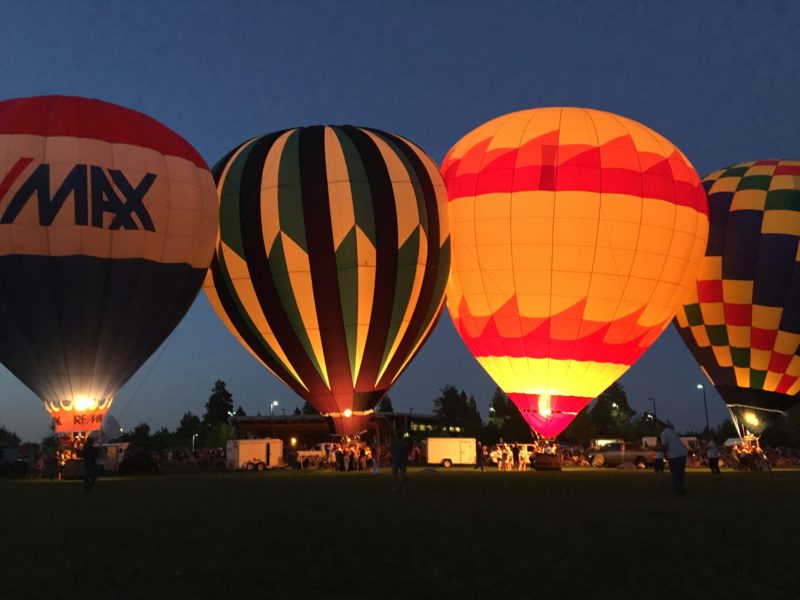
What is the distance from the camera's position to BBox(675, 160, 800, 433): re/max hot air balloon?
30.3 meters

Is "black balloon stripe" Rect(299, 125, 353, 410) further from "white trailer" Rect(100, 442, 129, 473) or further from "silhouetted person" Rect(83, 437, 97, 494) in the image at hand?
"white trailer" Rect(100, 442, 129, 473)

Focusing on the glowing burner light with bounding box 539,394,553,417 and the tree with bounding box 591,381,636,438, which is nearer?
the glowing burner light with bounding box 539,394,553,417

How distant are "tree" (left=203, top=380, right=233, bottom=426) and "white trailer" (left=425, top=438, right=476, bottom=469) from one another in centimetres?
9188

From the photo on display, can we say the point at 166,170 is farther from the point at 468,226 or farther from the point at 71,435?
the point at 468,226

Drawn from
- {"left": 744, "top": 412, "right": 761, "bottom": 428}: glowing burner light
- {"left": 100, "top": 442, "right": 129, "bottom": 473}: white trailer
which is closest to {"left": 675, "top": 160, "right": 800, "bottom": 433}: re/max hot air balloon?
{"left": 744, "top": 412, "right": 761, "bottom": 428}: glowing burner light

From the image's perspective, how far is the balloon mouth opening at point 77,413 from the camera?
2289 centimetres

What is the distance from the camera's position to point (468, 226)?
27984 millimetres

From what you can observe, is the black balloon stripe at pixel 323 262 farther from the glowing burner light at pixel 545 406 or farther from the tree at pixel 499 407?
the tree at pixel 499 407

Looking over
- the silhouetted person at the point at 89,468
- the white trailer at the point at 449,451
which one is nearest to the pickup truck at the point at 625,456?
the white trailer at the point at 449,451

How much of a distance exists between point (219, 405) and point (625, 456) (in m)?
98.5

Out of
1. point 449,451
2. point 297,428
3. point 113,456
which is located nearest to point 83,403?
point 113,456

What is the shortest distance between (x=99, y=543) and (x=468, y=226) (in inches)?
785

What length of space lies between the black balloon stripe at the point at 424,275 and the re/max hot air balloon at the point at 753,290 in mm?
9847

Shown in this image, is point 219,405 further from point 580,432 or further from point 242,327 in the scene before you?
point 242,327
